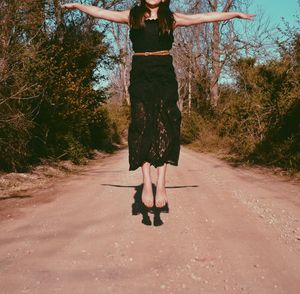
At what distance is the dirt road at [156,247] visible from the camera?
2.85 m

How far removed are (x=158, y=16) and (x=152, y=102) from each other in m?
0.87

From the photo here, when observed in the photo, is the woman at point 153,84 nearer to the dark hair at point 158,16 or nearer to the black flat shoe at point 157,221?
the dark hair at point 158,16

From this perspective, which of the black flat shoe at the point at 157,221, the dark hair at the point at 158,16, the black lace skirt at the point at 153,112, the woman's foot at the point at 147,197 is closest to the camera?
the woman's foot at the point at 147,197

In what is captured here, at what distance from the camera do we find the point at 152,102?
14.1 feet

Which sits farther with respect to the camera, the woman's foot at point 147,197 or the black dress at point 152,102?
the black dress at point 152,102

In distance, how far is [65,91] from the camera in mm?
12820

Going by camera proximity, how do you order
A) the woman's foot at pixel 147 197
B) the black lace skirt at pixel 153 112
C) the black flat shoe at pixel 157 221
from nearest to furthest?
the woman's foot at pixel 147 197 < the black lace skirt at pixel 153 112 < the black flat shoe at pixel 157 221

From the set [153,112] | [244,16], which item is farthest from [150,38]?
[244,16]

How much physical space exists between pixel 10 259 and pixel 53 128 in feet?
30.9

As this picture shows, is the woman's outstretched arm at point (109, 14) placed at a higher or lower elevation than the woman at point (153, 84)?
higher

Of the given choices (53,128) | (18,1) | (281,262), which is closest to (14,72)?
(18,1)

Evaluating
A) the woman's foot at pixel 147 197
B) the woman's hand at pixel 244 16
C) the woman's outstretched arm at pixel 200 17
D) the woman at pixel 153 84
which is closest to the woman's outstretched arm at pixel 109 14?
the woman at pixel 153 84

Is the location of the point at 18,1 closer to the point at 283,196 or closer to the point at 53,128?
the point at 53,128

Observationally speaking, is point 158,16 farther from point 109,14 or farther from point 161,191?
point 161,191
